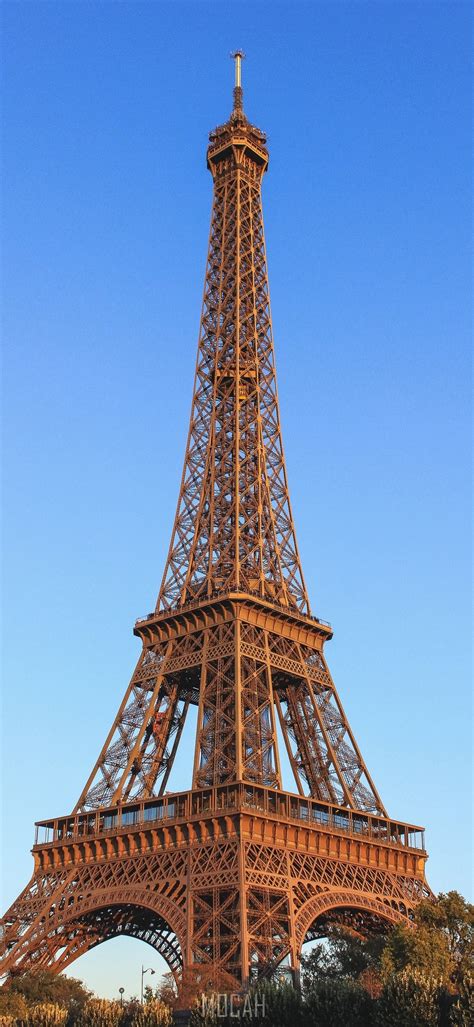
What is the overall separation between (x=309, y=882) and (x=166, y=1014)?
39.0ft

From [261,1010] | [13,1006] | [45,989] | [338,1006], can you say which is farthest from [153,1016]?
[45,989]

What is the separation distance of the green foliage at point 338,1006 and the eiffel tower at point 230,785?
4.93 m

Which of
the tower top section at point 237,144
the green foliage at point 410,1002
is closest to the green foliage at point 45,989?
the green foliage at point 410,1002

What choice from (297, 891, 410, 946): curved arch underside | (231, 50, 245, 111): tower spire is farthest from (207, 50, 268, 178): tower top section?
(297, 891, 410, 946): curved arch underside

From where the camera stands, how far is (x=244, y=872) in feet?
185

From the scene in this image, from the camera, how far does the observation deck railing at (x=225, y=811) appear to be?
199 ft

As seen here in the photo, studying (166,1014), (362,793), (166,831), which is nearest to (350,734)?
(362,793)

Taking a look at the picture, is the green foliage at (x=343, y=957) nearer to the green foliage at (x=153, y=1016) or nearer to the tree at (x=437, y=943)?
the tree at (x=437, y=943)

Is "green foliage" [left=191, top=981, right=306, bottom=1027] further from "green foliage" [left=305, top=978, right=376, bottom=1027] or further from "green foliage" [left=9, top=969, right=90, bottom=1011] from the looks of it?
"green foliage" [left=9, top=969, right=90, bottom=1011]

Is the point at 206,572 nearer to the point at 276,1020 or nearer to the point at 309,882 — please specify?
the point at 309,882

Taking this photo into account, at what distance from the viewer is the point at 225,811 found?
59.1 metres

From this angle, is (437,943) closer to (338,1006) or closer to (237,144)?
(338,1006)

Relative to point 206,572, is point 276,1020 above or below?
below

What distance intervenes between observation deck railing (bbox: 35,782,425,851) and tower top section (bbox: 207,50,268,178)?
153 ft
